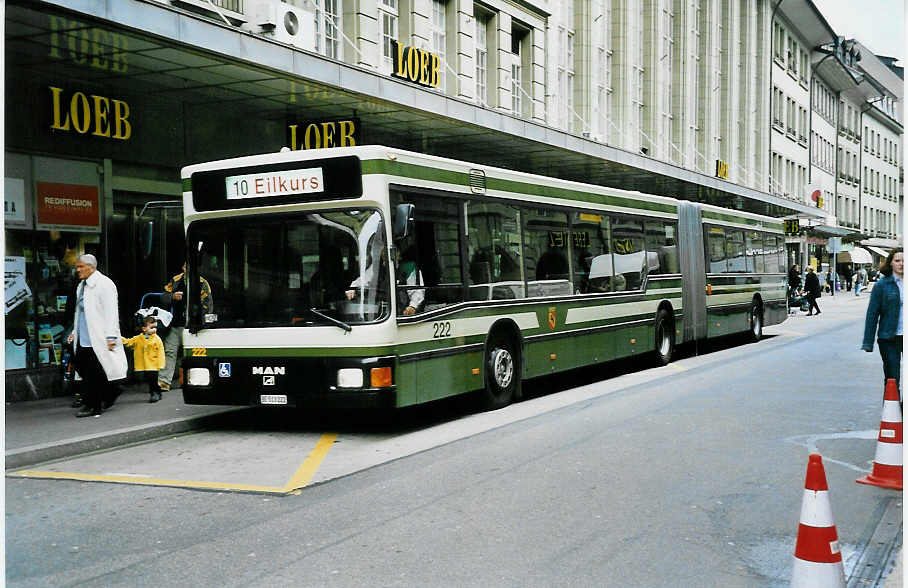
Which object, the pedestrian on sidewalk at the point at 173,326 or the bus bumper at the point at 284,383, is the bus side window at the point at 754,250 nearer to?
the pedestrian on sidewalk at the point at 173,326

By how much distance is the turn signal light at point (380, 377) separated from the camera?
9648mm

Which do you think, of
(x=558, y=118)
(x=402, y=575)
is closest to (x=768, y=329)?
(x=558, y=118)

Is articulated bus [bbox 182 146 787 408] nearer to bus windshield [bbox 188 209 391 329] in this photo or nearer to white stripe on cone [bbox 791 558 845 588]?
bus windshield [bbox 188 209 391 329]

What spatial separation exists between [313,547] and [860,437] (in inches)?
242

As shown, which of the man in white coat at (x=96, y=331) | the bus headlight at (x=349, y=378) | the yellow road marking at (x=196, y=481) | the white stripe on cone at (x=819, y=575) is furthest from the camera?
the man in white coat at (x=96, y=331)

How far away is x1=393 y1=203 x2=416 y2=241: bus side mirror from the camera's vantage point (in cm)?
970

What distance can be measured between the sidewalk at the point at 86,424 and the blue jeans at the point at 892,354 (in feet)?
23.3

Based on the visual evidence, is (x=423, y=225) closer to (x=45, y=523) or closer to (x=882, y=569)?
(x=45, y=523)

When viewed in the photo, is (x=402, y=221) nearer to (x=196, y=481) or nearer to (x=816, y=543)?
(x=196, y=481)

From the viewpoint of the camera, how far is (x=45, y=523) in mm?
6695

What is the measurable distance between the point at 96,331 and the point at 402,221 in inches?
151

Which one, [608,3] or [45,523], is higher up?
[608,3]

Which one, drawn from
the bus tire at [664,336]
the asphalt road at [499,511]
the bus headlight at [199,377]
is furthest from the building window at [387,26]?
the bus headlight at [199,377]

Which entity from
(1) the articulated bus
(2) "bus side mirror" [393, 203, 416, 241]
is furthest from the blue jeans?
(2) "bus side mirror" [393, 203, 416, 241]
